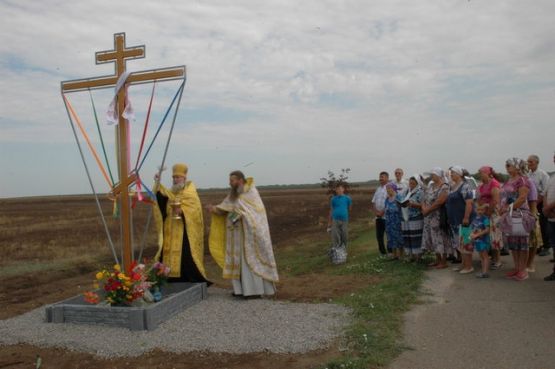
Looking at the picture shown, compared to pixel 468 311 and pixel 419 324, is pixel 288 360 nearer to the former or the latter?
pixel 419 324

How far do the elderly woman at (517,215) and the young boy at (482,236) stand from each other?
0.27m

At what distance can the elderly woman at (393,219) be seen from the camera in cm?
1066

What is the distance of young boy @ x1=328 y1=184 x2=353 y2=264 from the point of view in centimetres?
1186

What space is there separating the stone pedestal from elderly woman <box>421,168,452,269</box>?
4.65m

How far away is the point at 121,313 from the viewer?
674 cm

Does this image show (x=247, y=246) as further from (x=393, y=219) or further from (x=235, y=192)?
(x=393, y=219)

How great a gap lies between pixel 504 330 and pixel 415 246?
14.0 feet

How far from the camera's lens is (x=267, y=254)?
8.16m

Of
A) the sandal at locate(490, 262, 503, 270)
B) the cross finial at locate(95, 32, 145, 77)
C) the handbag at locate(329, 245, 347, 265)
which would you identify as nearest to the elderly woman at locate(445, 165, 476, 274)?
the sandal at locate(490, 262, 503, 270)

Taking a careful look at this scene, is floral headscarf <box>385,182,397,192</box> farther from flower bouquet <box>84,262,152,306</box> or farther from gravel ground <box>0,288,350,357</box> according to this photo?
flower bouquet <box>84,262,152,306</box>

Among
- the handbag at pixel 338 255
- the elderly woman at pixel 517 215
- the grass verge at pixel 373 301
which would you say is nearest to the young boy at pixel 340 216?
the handbag at pixel 338 255

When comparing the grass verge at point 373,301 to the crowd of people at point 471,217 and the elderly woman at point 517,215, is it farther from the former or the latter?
the elderly woman at point 517,215

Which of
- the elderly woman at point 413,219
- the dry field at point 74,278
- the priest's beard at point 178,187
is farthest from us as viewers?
the elderly woman at point 413,219

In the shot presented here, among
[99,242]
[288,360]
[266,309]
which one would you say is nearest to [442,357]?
[288,360]
